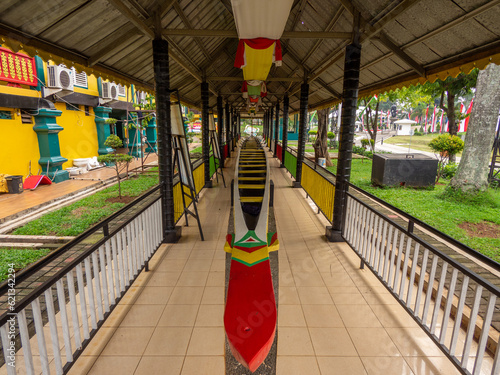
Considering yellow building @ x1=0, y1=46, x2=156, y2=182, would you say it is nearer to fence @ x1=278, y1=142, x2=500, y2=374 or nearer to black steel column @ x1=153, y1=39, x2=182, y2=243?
black steel column @ x1=153, y1=39, x2=182, y2=243

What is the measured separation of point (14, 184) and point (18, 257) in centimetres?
545

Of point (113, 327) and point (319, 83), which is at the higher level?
point (319, 83)

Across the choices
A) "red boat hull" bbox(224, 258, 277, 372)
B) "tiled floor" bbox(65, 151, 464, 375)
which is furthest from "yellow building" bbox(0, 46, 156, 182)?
"red boat hull" bbox(224, 258, 277, 372)

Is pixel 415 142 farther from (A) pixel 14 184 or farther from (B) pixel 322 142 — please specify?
(A) pixel 14 184

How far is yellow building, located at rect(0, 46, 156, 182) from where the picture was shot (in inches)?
373

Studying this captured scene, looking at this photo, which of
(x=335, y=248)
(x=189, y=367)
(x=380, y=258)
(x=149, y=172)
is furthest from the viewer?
(x=149, y=172)

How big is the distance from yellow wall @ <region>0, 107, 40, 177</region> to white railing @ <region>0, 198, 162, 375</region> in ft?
27.5

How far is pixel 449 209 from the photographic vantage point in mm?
7613

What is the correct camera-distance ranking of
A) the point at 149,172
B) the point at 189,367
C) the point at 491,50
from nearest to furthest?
the point at 189,367
the point at 491,50
the point at 149,172

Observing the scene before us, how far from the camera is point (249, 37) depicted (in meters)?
3.58

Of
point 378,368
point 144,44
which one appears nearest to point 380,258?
point 378,368

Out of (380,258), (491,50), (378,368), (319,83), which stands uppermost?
(319,83)

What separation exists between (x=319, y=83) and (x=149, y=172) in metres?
9.16

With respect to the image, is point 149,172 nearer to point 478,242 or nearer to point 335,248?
point 335,248
